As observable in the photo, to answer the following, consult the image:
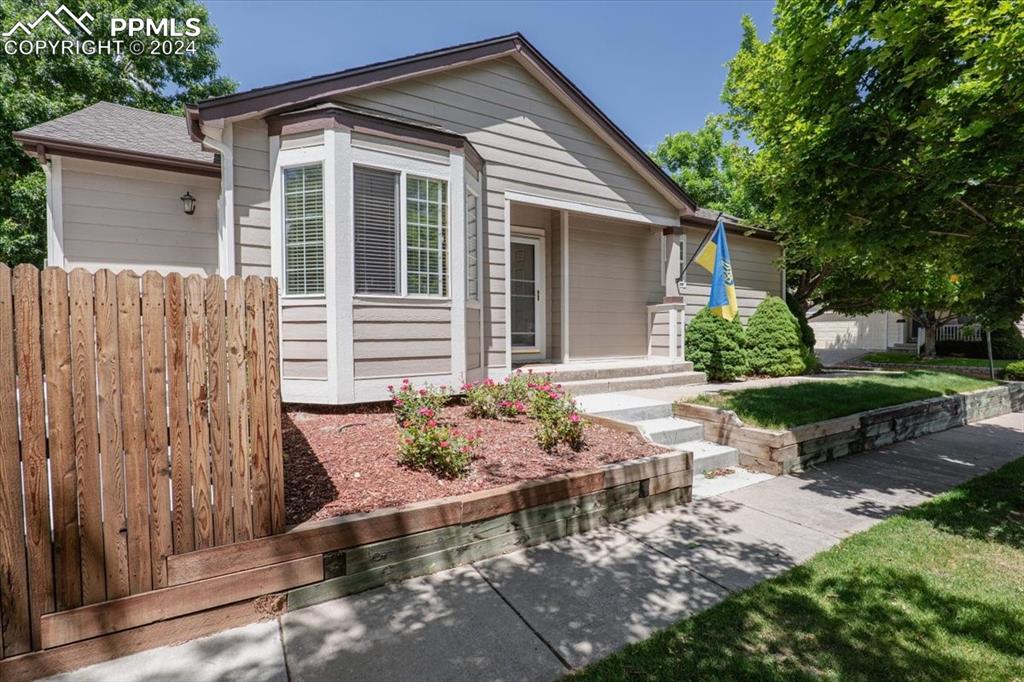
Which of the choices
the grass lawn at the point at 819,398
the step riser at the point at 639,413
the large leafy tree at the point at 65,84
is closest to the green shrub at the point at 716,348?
the grass lawn at the point at 819,398

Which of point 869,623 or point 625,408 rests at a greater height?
point 625,408

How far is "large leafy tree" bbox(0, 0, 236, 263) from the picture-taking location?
11.5 m

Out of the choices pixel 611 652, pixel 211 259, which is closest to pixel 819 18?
pixel 611 652

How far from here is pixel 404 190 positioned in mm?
5695

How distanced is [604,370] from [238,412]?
19.3 feet

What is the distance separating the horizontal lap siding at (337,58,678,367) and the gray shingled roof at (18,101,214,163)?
2.91 m

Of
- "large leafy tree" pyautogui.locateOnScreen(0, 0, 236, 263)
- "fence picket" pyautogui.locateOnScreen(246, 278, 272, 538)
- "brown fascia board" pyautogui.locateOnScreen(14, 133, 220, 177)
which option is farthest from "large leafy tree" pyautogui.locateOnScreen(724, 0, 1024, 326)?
"large leafy tree" pyautogui.locateOnScreen(0, 0, 236, 263)

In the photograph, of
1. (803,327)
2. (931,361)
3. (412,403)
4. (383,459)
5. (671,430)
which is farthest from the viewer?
(931,361)

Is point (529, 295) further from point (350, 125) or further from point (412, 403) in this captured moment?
point (412, 403)

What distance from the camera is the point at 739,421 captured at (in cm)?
561

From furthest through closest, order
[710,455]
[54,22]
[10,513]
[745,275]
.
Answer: [54,22]
[745,275]
[710,455]
[10,513]

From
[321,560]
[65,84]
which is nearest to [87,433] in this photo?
[321,560]

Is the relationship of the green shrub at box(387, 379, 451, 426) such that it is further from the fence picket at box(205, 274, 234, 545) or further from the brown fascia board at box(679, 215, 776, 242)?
the brown fascia board at box(679, 215, 776, 242)

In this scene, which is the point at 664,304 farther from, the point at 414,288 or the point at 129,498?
the point at 129,498
